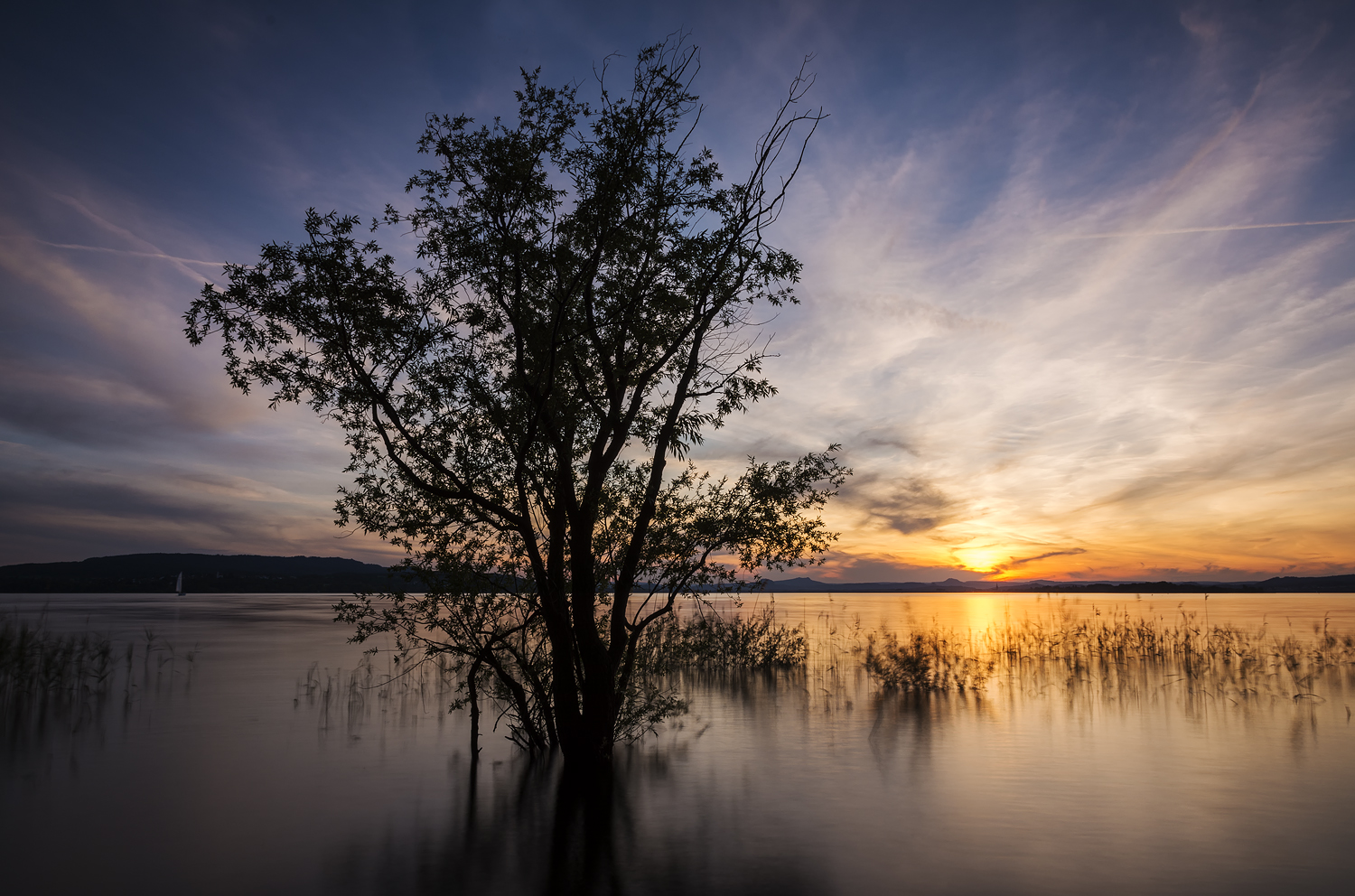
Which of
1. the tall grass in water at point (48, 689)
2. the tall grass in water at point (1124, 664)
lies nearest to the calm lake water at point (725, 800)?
the tall grass in water at point (48, 689)

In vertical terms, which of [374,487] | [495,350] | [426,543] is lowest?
[426,543]

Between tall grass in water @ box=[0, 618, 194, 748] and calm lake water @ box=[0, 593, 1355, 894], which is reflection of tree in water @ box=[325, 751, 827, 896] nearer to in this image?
calm lake water @ box=[0, 593, 1355, 894]

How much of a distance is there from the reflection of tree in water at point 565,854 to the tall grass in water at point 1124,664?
18.5 meters

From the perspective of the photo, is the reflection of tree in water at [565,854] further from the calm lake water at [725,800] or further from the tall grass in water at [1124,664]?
the tall grass in water at [1124,664]

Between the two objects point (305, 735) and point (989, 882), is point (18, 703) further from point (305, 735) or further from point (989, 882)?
point (989, 882)

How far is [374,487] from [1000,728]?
20168 mm

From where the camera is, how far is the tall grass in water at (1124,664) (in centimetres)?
3178

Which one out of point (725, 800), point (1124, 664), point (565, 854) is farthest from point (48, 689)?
point (1124, 664)

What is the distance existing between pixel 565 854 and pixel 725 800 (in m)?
4.43

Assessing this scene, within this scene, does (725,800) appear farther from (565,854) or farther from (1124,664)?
(1124,664)

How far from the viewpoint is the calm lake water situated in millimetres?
13469

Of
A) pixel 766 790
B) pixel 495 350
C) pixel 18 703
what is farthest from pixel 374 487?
pixel 18 703

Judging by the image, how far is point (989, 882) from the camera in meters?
13.0

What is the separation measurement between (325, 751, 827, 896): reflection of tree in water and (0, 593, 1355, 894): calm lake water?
0.20 ft
